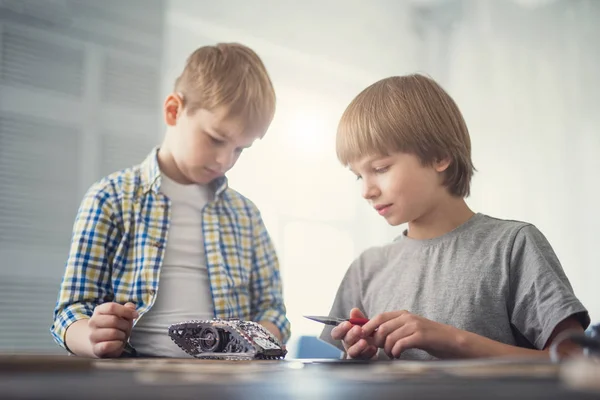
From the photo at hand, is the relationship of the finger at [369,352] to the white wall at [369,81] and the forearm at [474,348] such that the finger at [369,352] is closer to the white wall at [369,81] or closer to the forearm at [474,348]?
the forearm at [474,348]

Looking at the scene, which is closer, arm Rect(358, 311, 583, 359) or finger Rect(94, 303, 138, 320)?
arm Rect(358, 311, 583, 359)

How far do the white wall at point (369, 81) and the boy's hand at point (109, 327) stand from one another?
2329 mm

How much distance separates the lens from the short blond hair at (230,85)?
1.34m

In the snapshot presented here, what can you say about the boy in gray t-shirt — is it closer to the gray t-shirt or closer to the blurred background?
the gray t-shirt

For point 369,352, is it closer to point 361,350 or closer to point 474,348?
point 361,350

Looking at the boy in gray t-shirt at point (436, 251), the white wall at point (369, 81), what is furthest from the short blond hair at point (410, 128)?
the white wall at point (369, 81)

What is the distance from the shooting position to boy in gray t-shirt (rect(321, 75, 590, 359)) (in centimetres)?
90

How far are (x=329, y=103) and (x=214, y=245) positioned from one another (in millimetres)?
2554

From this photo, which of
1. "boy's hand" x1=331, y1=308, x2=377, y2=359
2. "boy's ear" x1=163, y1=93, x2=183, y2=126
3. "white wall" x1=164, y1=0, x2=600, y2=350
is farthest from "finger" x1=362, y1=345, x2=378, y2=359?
"white wall" x1=164, y1=0, x2=600, y2=350

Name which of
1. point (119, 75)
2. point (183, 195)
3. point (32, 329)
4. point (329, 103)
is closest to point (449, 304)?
point (183, 195)

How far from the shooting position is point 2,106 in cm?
252

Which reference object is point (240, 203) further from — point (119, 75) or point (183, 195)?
point (119, 75)

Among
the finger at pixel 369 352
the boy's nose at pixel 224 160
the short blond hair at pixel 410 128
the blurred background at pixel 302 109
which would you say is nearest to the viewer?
the finger at pixel 369 352

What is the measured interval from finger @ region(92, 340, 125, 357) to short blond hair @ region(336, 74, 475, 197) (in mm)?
492
